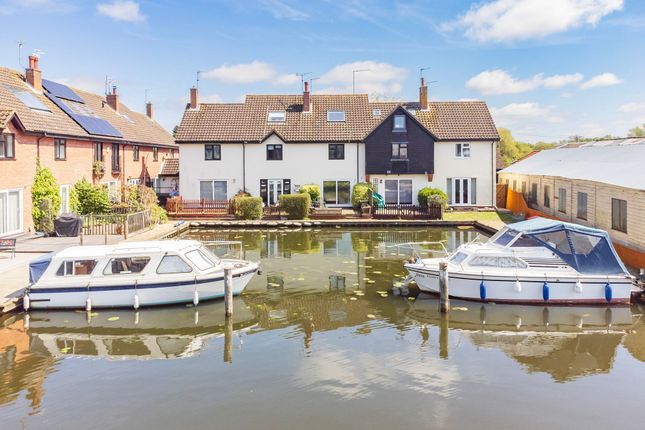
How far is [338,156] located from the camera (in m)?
41.8

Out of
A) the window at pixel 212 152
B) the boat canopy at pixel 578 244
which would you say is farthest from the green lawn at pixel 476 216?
the boat canopy at pixel 578 244

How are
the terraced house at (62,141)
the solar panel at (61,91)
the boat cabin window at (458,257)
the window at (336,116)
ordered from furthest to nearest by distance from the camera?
1. the window at (336,116)
2. the solar panel at (61,91)
3. the terraced house at (62,141)
4. the boat cabin window at (458,257)

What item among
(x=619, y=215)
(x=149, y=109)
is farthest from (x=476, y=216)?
(x=149, y=109)

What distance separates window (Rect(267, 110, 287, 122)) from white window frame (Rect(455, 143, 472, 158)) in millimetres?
13316

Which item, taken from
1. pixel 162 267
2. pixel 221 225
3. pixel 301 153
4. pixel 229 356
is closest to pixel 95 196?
pixel 221 225

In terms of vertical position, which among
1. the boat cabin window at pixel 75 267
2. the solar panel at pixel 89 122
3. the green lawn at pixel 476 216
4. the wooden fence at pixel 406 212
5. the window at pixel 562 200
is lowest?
the boat cabin window at pixel 75 267

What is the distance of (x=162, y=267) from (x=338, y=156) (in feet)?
86.6

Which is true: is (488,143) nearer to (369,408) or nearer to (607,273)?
(607,273)

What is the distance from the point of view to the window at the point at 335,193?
41.8m

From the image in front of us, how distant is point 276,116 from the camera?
144 ft

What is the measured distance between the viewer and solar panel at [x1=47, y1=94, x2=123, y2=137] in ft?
111

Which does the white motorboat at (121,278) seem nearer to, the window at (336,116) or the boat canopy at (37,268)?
the boat canopy at (37,268)

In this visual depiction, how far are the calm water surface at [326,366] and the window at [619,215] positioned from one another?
21.2 feet

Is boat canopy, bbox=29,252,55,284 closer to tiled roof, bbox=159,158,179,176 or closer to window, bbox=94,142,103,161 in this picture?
window, bbox=94,142,103,161
